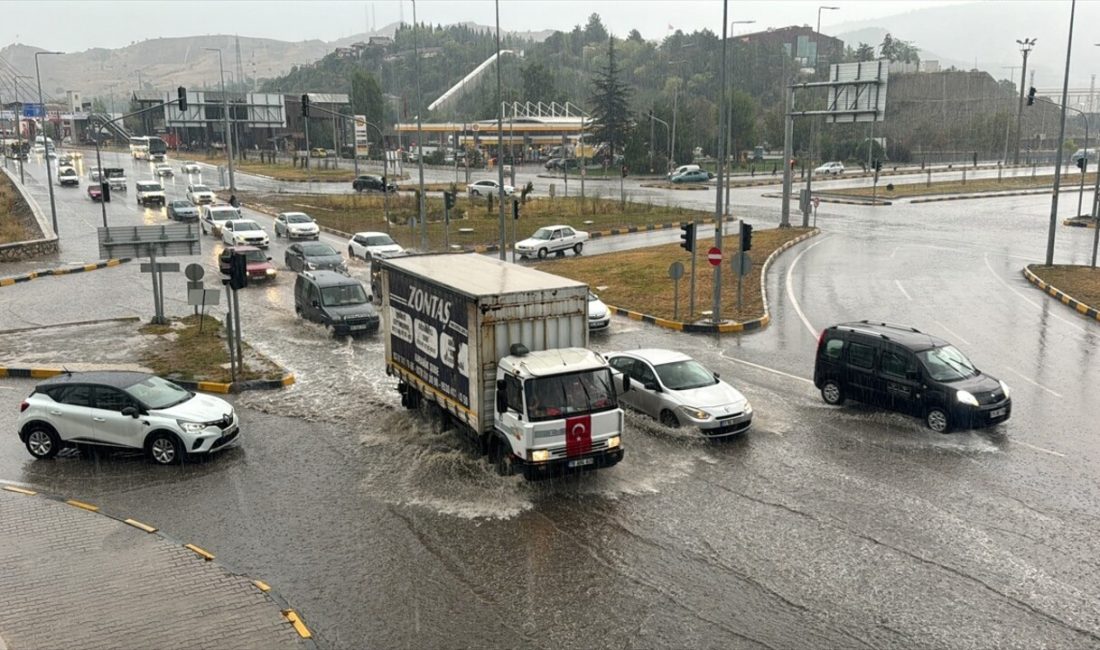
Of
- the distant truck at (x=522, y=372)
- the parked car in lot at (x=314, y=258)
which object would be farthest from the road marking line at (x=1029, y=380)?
the parked car in lot at (x=314, y=258)

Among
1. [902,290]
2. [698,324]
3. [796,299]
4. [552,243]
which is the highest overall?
[552,243]

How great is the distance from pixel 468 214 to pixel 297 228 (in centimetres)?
1407

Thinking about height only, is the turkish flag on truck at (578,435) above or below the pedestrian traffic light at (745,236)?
below

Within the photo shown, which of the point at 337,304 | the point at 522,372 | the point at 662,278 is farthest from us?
the point at 662,278

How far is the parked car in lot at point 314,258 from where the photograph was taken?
104 feet

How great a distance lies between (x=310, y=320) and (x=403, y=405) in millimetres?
9193

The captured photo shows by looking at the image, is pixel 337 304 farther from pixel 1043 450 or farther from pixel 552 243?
pixel 1043 450

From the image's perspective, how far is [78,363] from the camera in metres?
20.5

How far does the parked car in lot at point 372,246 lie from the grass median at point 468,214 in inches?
159

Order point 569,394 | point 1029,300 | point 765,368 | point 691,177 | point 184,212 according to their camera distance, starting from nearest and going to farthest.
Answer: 1. point 569,394
2. point 765,368
3. point 1029,300
4. point 184,212
5. point 691,177

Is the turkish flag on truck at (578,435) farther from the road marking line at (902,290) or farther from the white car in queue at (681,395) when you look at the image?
the road marking line at (902,290)

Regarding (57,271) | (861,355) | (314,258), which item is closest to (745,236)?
(861,355)

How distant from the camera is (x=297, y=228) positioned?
4356cm

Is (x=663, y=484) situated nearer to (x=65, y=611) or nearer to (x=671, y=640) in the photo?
(x=671, y=640)
